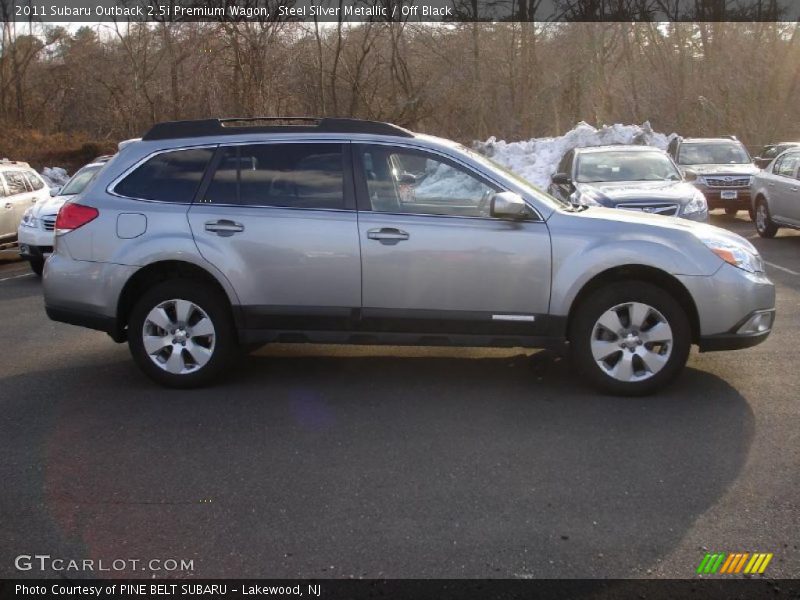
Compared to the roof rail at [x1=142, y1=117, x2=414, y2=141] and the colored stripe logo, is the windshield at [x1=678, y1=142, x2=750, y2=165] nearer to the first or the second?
the roof rail at [x1=142, y1=117, x2=414, y2=141]

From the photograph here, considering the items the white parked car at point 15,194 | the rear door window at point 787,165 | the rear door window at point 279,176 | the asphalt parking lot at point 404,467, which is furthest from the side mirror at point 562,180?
the white parked car at point 15,194

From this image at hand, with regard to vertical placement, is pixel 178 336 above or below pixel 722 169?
below

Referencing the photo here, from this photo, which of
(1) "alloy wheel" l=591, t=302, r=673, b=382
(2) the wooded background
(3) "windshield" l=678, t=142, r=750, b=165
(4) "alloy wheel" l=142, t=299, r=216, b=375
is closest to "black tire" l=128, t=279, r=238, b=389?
(4) "alloy wheel" l=142, t=299, r=216, b=375

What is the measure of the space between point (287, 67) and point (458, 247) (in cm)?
2728

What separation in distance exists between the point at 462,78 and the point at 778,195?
73.1 ft

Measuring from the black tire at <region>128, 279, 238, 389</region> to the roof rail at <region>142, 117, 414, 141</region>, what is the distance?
1.15 meters

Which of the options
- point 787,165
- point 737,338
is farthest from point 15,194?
point 787,165

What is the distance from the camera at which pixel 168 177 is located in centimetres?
630

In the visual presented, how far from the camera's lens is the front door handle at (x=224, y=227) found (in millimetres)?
6086

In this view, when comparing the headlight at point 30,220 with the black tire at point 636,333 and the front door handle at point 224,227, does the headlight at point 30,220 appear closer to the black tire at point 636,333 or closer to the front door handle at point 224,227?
the front door handle at point 224,227

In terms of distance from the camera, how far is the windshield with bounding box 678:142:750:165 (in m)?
19.6

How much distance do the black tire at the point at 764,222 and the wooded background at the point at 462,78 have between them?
17824 millimetres

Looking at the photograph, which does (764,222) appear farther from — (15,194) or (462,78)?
(462,78)

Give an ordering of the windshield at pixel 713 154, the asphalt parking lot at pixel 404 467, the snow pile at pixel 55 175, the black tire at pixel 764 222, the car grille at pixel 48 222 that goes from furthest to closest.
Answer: the snow pile at pixel 55 175 → the windshield at pixel 713 154 → the black tire at pixel 764 222 → the car grille at pixel 48 222 → the asphalt parking lot at pixel 404 467
